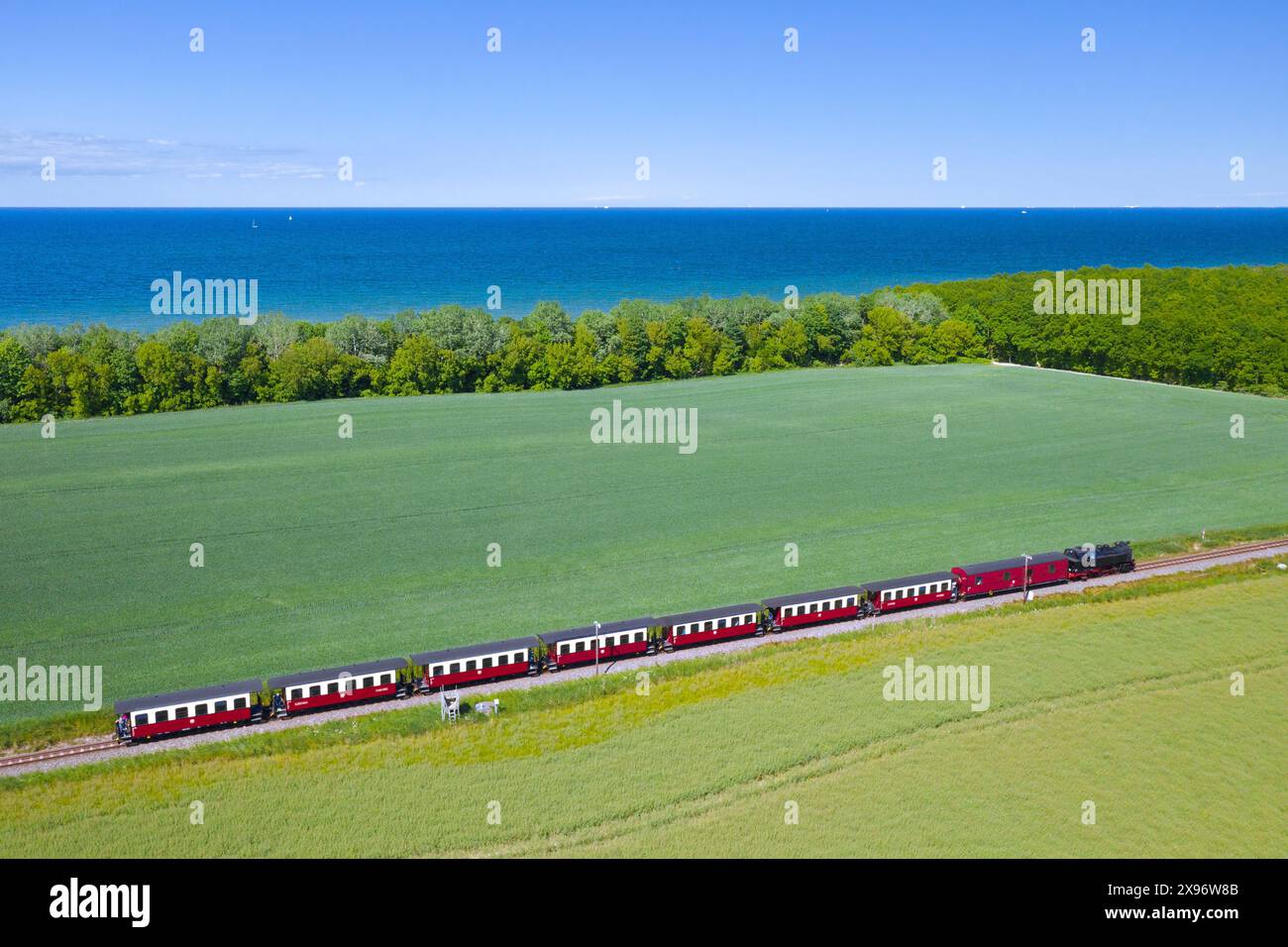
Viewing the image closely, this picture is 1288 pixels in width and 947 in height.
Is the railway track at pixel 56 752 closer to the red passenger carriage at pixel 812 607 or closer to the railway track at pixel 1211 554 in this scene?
the red passenger carriage at pixel 812 607

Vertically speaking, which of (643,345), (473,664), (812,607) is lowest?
(473,664)

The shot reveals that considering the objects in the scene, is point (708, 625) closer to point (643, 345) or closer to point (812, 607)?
point (812, 607)

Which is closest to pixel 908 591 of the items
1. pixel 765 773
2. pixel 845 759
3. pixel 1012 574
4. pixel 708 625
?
pixel 1012 574

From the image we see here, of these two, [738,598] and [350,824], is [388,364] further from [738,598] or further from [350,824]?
[350,824]

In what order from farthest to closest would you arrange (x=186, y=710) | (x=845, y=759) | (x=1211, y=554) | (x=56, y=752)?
(x=1211, y=554), (x=186, y=710), (x=56, y=752), (x=845, y=759)

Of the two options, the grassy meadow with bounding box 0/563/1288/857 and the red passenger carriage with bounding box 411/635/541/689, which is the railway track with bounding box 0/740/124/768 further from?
the red passenger carriage with bounding box 411/635/541/689

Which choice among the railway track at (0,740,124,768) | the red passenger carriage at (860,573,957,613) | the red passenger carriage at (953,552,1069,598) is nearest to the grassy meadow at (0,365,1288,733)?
the railway track at (0,740,124,768)
